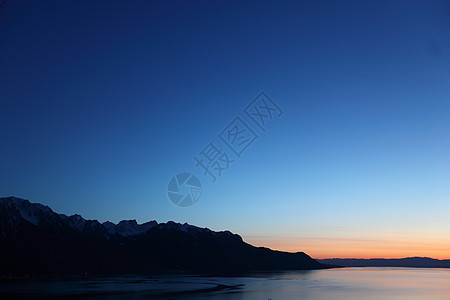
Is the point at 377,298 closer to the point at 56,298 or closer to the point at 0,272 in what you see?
the point at 56,298

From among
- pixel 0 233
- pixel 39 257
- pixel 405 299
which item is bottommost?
pixel 405 299

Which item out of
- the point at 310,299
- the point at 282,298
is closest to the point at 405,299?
the point at 310,299

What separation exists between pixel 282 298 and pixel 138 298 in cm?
3329

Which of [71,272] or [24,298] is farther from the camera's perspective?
[71,272]

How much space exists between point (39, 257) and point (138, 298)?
478 feet

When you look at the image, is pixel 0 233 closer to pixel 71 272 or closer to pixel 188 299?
pixel 71 272

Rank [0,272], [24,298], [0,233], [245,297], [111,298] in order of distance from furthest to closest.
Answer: [0,233] → [0,272] → [245,297] → [111,298] → [24,298]

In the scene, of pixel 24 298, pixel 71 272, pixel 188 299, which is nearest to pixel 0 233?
pixel 71 272

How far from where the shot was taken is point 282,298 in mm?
81250

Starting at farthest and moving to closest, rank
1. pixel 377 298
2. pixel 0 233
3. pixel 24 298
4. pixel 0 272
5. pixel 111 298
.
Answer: pixel 0 233 < pixel 0 272 < pixel 377 298 < pixel 111 298 < pixel 24 298

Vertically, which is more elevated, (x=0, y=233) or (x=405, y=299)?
(x=0, y=233)

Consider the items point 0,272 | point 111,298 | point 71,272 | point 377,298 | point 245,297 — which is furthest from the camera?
point 71,272

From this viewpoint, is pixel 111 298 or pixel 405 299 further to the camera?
pixel 405 299

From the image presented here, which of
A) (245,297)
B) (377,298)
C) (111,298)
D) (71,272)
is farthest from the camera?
(71,272)
